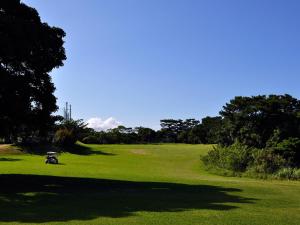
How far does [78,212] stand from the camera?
18594 millimetres

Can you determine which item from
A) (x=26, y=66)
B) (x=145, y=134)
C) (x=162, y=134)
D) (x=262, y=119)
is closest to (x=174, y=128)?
(x=162, y=134)

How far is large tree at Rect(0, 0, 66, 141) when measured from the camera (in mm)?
26922

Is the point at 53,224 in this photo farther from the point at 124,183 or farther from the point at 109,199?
the point at 124,183

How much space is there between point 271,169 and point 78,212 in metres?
33.4

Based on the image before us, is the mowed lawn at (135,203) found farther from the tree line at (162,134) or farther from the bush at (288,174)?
the tree line at (162,134)

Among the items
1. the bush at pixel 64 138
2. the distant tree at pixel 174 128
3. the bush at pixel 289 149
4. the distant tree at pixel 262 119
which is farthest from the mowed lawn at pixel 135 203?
the distant tree at pixel 174 128

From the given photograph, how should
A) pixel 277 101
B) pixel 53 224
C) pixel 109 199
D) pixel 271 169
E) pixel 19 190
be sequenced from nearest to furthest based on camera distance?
1. pixel 53 224
2. pixel 109 199
3. pixel 19 190
4. pixel 271 169
5. pixel 277 101

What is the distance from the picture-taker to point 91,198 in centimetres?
2377

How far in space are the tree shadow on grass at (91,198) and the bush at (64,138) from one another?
41636 millimetres

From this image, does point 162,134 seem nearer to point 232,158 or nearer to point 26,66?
point 232,158

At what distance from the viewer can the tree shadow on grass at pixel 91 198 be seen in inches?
726

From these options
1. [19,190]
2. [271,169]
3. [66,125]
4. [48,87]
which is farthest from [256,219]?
[66,125]

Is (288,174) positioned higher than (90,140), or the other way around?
(90,140)

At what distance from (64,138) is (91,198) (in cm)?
5256
